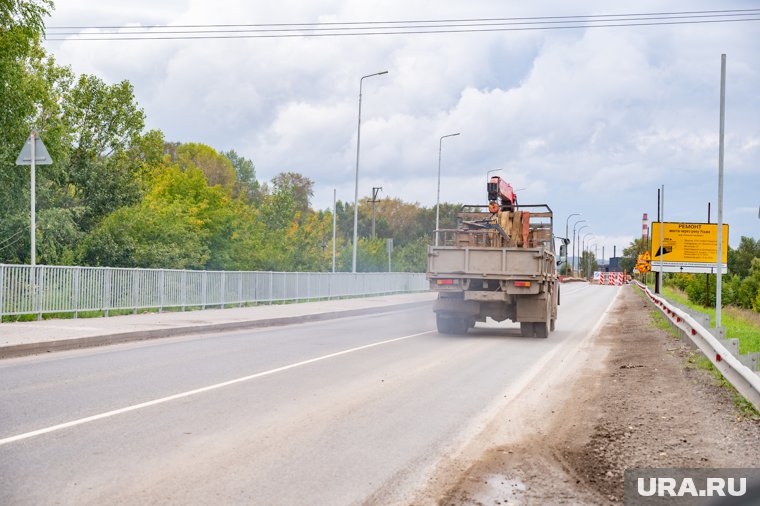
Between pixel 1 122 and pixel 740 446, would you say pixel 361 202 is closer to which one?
pixel 1 122

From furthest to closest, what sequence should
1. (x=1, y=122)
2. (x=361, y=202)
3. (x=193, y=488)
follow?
(x=361, y=202) < (x=1, y=122) < (x=193, y=488)

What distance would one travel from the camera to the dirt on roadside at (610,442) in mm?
5785

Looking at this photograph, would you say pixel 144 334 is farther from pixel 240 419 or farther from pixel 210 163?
pixel 210 163

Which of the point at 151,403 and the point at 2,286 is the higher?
the point at 2,286

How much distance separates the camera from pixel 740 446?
23.2 feet

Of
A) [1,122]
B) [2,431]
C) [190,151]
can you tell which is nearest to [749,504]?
[2,431]

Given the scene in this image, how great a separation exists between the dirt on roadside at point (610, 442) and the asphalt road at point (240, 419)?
528 millimetres

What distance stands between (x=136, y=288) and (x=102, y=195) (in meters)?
18.0

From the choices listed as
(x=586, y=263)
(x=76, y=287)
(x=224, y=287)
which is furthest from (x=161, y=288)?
(x=586, y=263)

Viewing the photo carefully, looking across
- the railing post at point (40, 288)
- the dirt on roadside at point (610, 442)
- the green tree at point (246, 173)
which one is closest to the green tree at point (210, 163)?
the green tree at point (246, 173)

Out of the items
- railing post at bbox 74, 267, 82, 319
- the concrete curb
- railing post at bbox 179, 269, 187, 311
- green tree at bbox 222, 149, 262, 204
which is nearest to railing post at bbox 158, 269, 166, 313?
railing post at bbox 179, 269, 187, 311

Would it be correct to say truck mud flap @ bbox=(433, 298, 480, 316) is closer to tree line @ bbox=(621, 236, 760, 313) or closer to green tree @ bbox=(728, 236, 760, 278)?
tree line @ bbox=(621, 236, 760, 313)

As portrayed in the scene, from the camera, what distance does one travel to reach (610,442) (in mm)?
7352

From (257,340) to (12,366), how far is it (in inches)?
232
